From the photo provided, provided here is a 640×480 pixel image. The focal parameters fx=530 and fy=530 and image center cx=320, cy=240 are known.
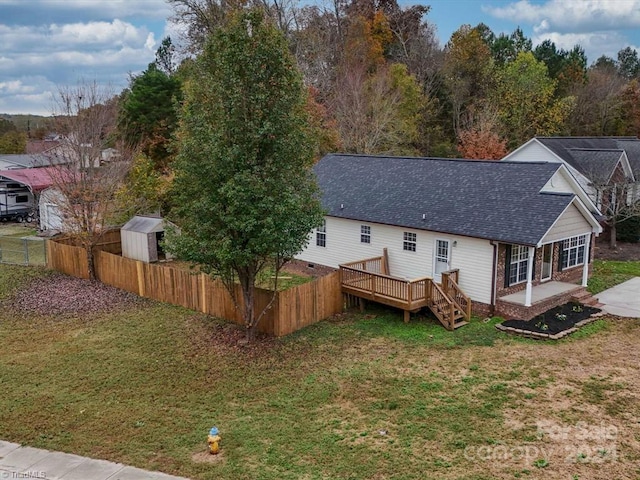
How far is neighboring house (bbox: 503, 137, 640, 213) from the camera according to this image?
2944 centimetres

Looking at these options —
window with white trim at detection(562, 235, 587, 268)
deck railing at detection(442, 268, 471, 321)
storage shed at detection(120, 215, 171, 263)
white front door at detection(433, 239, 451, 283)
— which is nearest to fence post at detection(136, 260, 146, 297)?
storage shed at detection(120, 215, 171, 263)

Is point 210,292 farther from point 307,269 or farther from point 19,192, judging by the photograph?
point 19,192

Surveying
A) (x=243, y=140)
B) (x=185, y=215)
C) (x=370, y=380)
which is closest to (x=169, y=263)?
(x=185, y=215)

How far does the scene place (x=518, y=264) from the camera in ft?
59.2

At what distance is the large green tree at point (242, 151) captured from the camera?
13.8 meters

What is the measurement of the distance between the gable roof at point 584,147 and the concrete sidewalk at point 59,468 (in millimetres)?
28972

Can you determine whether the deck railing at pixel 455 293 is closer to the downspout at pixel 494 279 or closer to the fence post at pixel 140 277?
the downspout at pixel 494 279

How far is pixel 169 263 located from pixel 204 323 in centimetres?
908

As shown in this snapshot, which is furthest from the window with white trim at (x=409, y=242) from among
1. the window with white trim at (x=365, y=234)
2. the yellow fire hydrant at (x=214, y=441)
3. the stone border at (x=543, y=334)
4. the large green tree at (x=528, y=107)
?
the large green tree at (x=528, y=107)

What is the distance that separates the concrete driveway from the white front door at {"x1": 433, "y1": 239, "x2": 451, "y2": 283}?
5.50 m

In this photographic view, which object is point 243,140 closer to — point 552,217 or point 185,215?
point 185,215

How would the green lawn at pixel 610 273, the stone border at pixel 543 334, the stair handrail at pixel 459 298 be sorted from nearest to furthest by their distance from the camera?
the stone border at pixel 543 334 → the stair handrail at pixel 459 298 → the green lawn at pixel 610 273

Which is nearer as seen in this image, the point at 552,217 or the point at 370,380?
the point at 370,380

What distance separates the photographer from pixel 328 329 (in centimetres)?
1673
